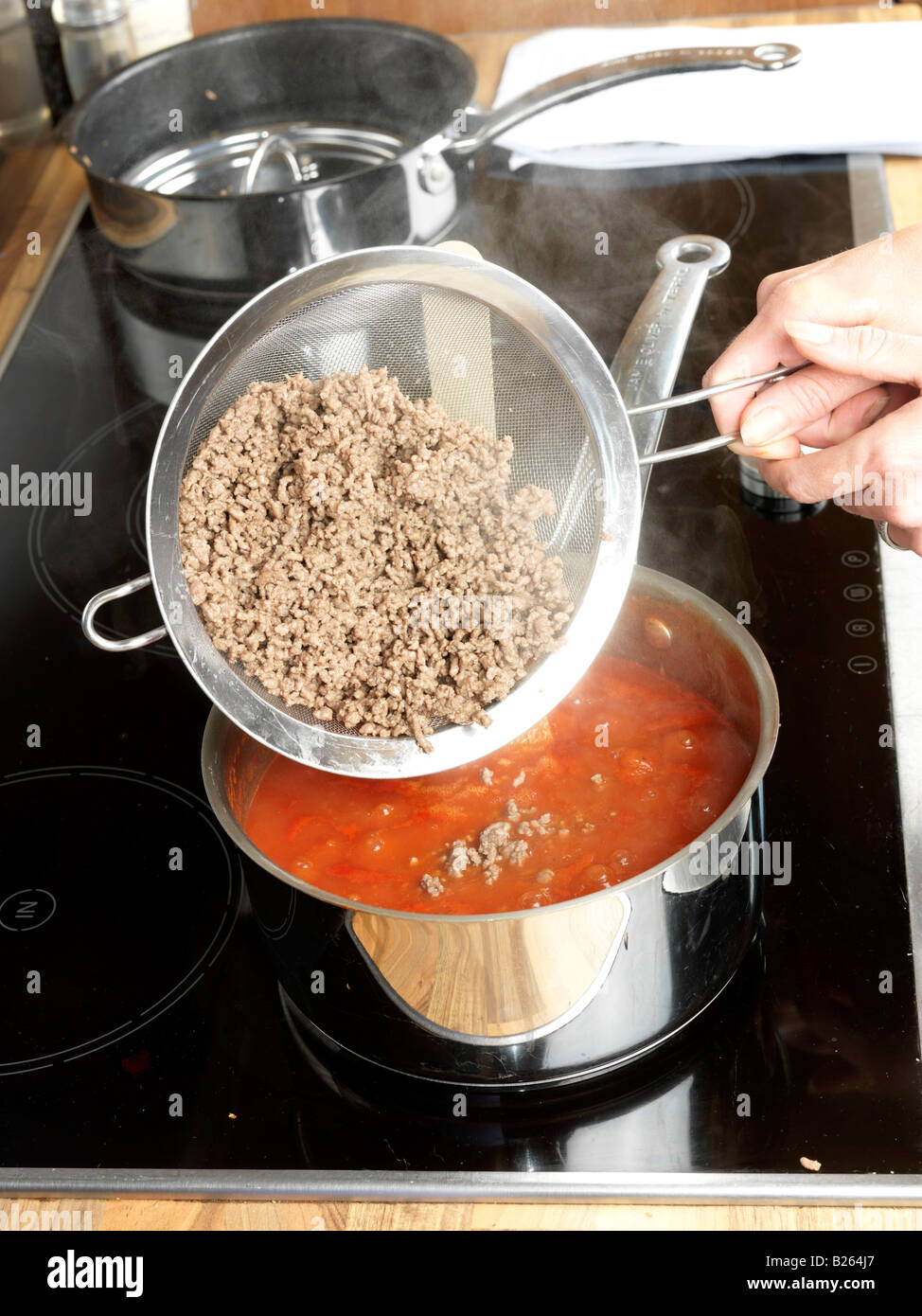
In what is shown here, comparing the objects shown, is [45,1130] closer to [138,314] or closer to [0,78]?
[138,314]

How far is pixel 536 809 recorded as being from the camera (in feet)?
3.25

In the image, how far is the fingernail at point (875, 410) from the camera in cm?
104

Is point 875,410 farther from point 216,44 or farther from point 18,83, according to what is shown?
point 18,83

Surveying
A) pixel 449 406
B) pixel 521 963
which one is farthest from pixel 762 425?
pixel 521 963

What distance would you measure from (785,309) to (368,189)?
0.62 meters

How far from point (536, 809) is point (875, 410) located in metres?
0.44

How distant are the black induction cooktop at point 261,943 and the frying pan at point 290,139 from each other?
0.57 feet

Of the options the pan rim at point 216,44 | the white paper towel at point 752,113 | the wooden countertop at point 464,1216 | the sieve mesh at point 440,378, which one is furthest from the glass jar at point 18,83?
the wooden countertop at point 464,1216

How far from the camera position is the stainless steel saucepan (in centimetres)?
80

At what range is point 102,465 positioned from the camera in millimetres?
1460

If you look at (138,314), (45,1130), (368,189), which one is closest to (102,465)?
(138,314)

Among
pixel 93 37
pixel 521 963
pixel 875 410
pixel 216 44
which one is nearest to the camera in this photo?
Answer: pixel 521 963

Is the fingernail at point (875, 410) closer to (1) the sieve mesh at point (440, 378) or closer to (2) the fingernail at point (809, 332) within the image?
(2) the fingernail at point (809, 332)
